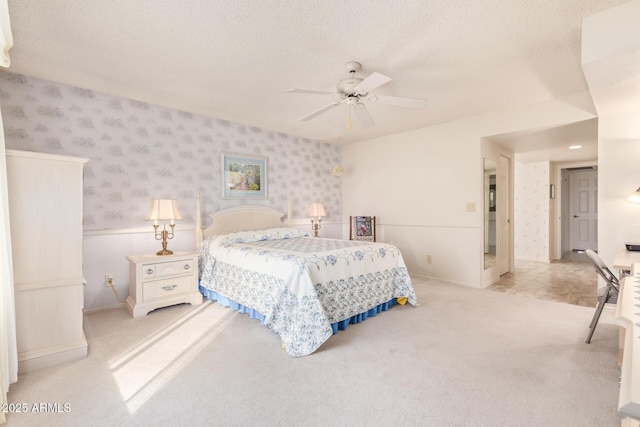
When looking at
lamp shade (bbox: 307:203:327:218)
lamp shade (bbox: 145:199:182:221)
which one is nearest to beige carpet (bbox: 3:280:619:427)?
lamp shade (bbox: 145:199:182:221)

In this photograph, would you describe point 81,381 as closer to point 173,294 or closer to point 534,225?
point 173,294

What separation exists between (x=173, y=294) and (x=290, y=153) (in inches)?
116

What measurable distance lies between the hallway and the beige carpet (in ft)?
3.10

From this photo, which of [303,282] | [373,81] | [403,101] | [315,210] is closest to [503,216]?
[315,210]

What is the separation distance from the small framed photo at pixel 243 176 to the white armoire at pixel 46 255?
2238mm

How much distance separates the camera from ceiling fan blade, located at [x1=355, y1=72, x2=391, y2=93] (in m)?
2.29

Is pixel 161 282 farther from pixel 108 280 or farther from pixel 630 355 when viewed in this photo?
pixel 630 355

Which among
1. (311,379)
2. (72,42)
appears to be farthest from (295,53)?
(311,379)

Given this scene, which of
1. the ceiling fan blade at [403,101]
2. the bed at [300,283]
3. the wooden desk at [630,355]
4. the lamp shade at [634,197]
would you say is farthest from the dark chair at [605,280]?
the ceiling fan blade at [403,101]

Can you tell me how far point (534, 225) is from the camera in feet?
22.0

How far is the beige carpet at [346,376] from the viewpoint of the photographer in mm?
1684

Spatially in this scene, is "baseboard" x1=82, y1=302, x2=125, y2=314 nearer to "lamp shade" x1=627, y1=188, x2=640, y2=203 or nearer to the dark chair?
the dark chair

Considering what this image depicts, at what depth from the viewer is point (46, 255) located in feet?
7.22

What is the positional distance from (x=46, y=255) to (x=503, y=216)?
5.77m
